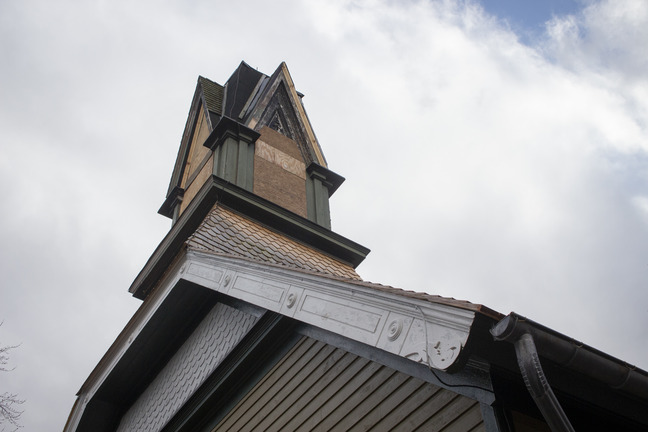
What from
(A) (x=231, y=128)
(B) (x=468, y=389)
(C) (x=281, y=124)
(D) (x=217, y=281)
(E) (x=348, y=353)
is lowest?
(B) (x=468, y=389)

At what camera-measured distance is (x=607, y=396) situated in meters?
3.43

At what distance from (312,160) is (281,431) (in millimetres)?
7399

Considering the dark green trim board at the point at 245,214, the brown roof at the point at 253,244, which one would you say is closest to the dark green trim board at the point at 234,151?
the dark green trim board at the point at 245,214

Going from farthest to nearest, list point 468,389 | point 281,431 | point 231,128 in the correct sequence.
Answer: point 231,128 → point 281,431 → point 468,389

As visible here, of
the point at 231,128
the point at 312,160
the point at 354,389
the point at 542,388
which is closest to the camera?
the point at 542,388

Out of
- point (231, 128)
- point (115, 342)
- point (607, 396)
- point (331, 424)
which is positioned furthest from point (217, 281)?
point (231, 128)

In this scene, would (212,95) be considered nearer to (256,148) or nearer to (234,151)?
(256,148)

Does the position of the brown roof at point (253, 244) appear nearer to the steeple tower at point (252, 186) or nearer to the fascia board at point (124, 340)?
the steeple tower at point (252, 186)

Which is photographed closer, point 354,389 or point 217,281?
point 354,389

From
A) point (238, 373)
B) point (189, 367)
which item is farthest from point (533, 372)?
point (189, 367)

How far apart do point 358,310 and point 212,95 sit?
10.7m

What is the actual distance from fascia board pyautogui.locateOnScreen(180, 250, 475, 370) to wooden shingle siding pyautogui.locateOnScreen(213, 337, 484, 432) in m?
0.58

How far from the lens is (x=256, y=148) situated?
10797mm

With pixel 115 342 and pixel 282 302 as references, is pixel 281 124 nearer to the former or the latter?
pixel 115 342
